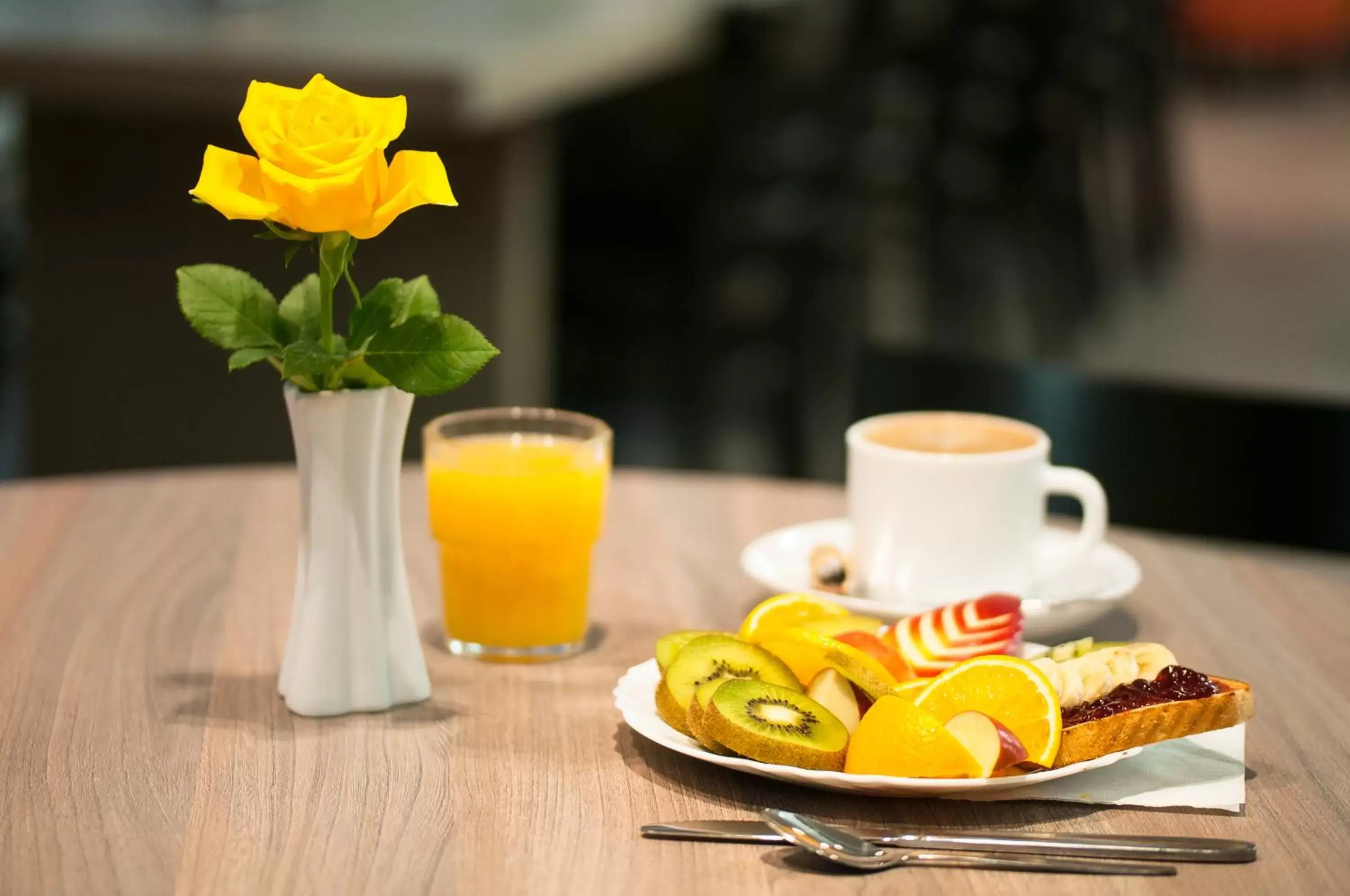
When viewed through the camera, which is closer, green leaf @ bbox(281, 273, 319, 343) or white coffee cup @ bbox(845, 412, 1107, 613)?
green leaf @ bbox(281, 273, 319, 343)

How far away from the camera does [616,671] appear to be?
3.34 feet

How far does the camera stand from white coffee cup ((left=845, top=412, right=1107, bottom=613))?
3.57ft

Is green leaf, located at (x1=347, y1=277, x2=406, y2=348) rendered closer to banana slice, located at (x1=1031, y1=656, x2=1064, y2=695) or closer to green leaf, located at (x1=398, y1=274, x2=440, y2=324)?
green leaf, located at (x1=398, y1=274, x2=440, y2=324)

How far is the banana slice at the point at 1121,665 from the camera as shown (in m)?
0.89

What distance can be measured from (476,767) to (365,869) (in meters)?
0.13

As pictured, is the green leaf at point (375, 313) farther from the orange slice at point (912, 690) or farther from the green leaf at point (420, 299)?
the orange slice at point (912, 690)

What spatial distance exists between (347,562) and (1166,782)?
46 cm

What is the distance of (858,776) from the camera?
0.77 metres

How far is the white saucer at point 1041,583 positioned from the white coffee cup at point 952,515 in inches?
0.8

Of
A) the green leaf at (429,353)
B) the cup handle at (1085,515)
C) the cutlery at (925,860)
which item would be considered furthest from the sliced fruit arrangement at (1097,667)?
the green leaf at (429,353)

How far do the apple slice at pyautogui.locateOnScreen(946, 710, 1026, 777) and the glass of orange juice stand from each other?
32cm

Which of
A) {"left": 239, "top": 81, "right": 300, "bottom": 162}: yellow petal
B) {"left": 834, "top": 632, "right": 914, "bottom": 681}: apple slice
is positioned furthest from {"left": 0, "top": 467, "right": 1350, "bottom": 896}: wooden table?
{"left": 239, "top": 81, "right": 300, "bottom": 162}: yellow petal

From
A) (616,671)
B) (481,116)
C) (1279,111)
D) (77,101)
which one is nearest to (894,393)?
(616,671)

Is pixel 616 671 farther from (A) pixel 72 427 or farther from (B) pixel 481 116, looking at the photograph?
(A) pixel 72 427
